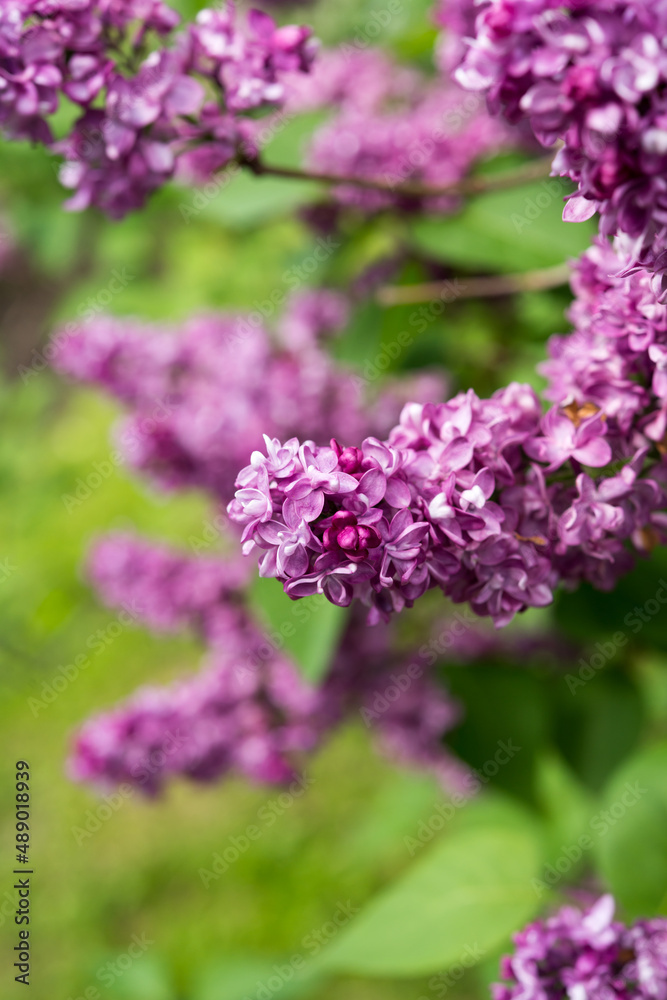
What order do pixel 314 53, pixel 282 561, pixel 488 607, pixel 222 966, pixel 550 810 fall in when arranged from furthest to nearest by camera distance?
1. pixel 222 966
2. pixel 550 810
3. pixel 314 53
4. pixel 488 607
5. pixel 282 561

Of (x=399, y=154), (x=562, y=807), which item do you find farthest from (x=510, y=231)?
(x=562, y=807)

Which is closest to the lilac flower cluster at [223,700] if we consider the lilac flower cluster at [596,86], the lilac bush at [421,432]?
the lilac bush at [421,432]

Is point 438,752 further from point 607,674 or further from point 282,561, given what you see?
point 282,561

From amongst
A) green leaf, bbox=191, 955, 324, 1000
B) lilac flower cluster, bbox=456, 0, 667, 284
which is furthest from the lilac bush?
green leaf, bbox=191, 955, 324, 1000

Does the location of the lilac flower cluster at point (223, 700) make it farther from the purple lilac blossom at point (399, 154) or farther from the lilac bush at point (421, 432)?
the purple lilac blossom at point (399, 154)

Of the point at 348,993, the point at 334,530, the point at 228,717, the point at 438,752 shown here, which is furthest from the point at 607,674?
the point at 348,993

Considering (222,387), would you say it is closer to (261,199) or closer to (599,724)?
(261,199)

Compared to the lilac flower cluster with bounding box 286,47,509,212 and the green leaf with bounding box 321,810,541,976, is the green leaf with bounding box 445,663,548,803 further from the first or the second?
the lilac flower cluster with bounding box 286,47,509,212
